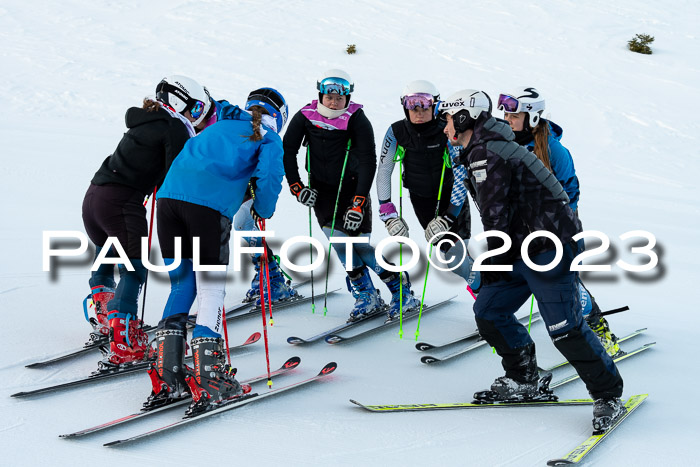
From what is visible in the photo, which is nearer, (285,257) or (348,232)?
(348,232)

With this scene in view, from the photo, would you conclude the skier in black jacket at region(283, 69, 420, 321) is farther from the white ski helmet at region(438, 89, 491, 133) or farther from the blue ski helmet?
the white ski helmet at region(438, 89, 491, 133)

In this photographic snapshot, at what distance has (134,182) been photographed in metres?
5.04

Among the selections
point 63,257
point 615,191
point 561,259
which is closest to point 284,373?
point 561,259

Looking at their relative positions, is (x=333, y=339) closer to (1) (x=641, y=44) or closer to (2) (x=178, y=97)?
(2) (x=178, y=97)

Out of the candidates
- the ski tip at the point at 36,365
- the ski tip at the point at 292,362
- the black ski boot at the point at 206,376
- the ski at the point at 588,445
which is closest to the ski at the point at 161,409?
the ski tip at the point at 292,362

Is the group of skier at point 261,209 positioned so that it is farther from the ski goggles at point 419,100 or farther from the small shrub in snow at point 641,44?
the small shrub in snow at point 641,44

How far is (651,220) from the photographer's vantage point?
11414 millimetres

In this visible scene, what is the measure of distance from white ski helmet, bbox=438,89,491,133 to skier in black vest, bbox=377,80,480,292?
145cm

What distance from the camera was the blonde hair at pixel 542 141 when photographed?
4.99 m

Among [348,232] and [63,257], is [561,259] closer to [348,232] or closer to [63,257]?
[348,232]

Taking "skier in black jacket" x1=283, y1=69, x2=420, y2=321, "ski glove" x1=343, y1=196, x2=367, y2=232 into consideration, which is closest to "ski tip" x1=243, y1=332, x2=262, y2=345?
"skier in black jacket" x1=283, y1=69, x2=420, y2=321

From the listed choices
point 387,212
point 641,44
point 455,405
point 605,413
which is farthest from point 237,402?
point 641,44

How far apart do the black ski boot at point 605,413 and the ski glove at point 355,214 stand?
8.01ft

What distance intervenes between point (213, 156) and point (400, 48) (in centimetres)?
1938
